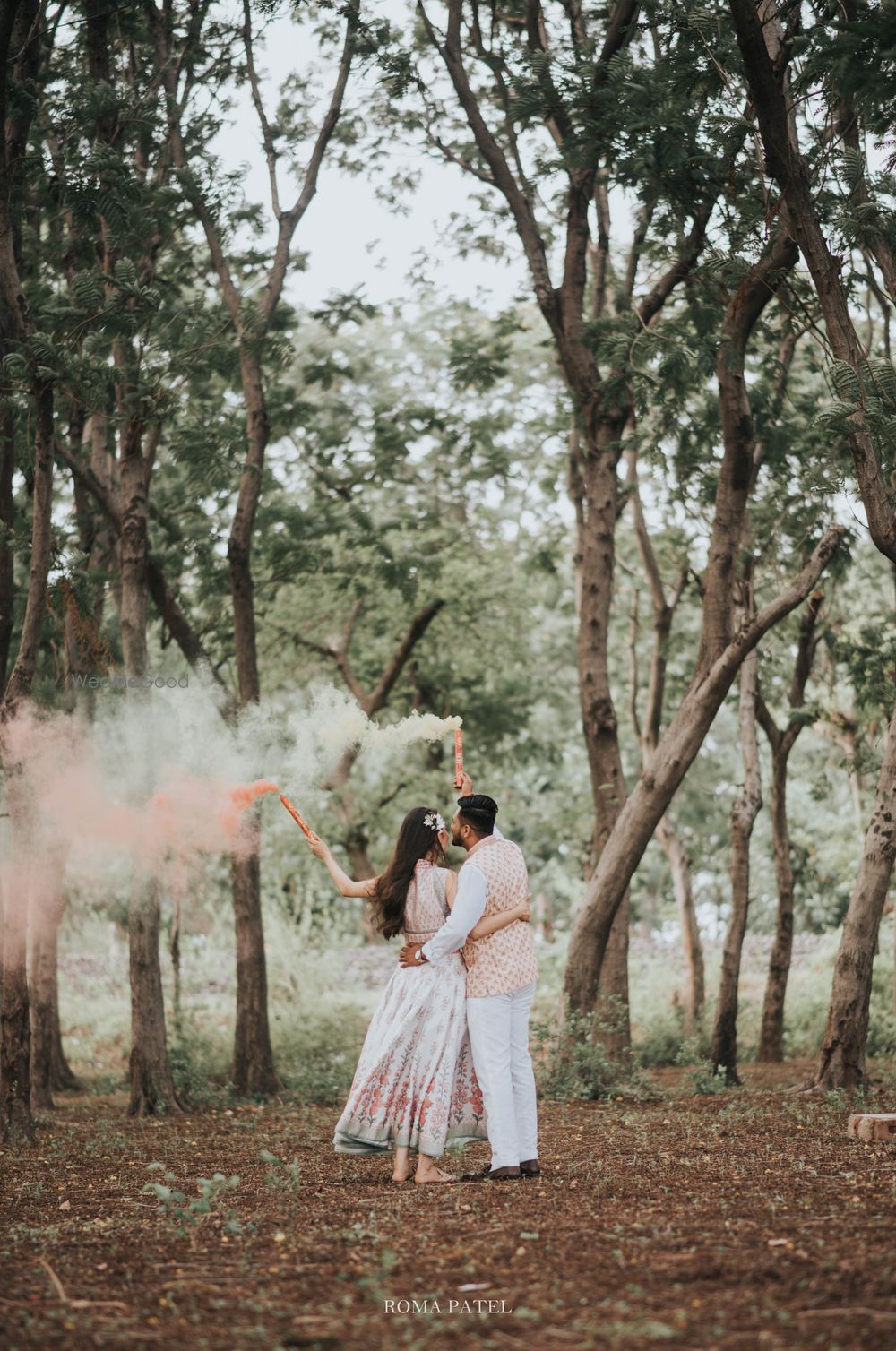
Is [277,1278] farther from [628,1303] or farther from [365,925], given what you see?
[365,925]

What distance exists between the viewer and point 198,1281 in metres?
4.70

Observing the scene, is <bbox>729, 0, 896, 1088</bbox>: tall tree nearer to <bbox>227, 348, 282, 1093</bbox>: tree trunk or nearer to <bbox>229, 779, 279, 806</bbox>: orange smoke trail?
<bbox>229, 779, 279, 806</bbox>: orange smoke trail

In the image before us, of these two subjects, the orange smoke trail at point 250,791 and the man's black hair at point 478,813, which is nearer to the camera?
the man's black hair at point 478,813

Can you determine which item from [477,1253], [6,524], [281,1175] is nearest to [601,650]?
[6,524]

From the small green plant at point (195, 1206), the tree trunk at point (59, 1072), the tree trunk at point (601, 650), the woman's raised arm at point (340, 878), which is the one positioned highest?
the tree trunk at point (601, 650)

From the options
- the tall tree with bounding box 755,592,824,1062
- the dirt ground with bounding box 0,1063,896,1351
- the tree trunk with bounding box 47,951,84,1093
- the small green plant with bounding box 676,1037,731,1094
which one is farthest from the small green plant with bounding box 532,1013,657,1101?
the tree trunk with bounding box 47,951,84,1093

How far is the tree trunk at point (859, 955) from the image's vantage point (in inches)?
470

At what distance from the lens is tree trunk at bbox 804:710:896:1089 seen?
11930 mm

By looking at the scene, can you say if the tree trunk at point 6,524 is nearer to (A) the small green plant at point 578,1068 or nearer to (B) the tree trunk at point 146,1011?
(B) the tree trunk at point 146,1011

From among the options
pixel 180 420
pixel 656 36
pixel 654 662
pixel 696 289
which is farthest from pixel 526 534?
pixel 656 36

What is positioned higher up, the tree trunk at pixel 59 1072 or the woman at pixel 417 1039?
the woman at pixel 417 1039

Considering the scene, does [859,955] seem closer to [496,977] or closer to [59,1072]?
[496,977]

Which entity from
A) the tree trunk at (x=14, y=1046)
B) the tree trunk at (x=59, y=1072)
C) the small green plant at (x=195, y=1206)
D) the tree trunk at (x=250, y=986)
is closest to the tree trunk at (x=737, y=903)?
the tree trunk at (x=250, y=986)

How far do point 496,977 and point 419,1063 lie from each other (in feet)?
1.98
